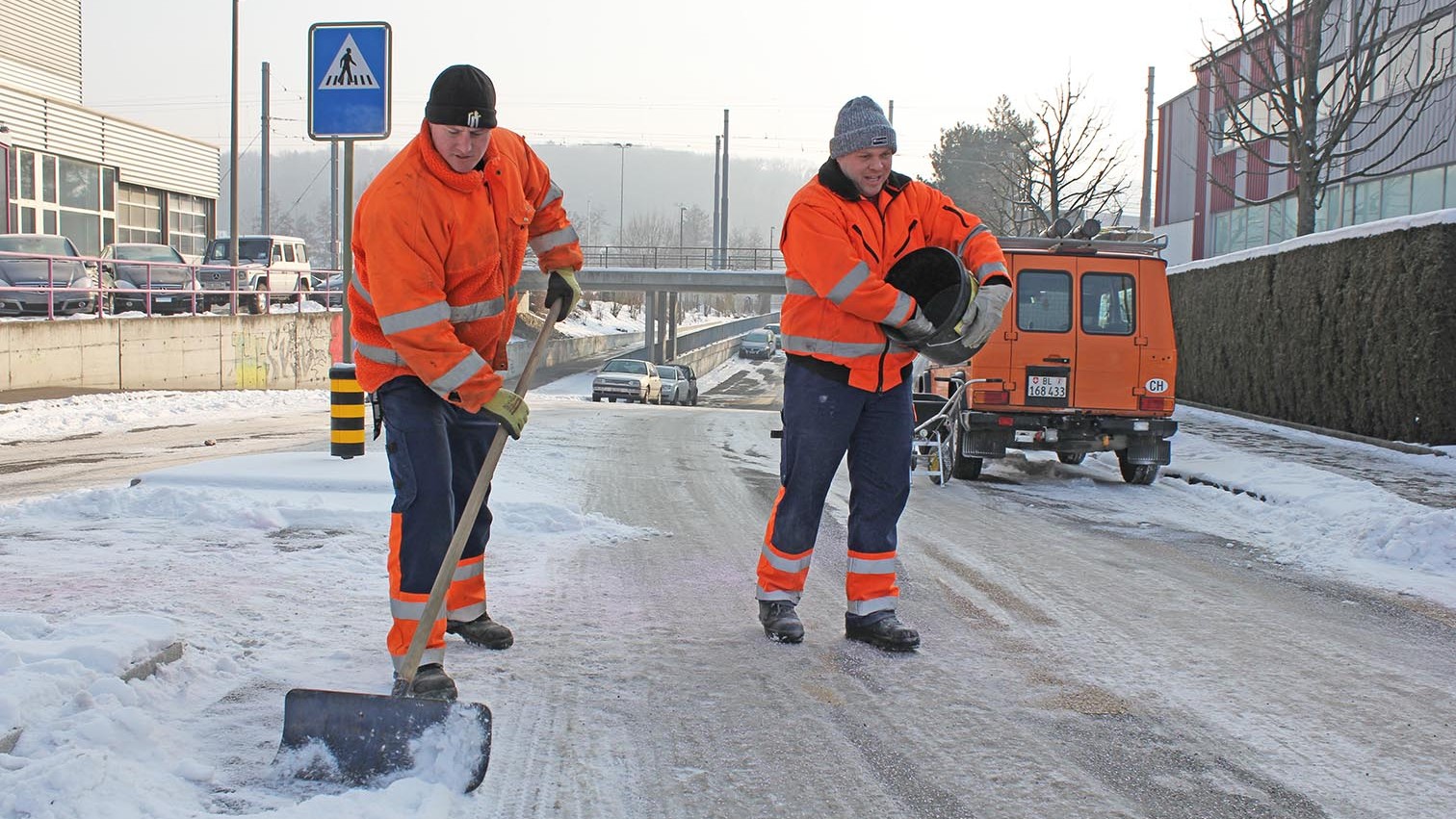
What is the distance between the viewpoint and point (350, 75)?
8.23 metres

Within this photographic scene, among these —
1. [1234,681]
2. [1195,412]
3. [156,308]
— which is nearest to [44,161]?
[156,308]

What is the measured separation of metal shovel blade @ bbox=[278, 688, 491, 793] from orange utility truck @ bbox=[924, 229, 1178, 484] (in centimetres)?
825

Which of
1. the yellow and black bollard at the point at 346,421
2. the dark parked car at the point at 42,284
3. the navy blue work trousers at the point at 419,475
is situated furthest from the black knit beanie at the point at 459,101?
the dark parked car at the point at 42,284

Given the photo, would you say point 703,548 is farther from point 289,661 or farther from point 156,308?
point 156,308

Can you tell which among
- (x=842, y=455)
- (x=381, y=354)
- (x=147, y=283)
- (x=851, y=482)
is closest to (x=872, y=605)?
(x=851, y=482)

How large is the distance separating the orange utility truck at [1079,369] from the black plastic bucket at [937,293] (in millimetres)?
6131

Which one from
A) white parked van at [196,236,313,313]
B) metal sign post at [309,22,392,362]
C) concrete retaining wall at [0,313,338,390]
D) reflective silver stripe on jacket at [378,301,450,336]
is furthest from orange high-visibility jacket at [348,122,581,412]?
white parked van at [196,236,313,313]

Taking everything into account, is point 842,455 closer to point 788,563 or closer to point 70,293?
point 788,563

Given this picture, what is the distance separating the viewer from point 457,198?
3.78 m

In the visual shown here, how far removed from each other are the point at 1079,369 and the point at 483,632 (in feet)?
25.8

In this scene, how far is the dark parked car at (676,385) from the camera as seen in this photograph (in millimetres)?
37062

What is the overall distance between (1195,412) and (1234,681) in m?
15.9

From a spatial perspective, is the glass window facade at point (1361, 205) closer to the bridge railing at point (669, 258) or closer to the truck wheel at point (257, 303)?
the truck wheel at point (257, 303)

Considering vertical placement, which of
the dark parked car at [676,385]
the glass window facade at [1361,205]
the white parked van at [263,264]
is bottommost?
the dark parked car at [676,385]
